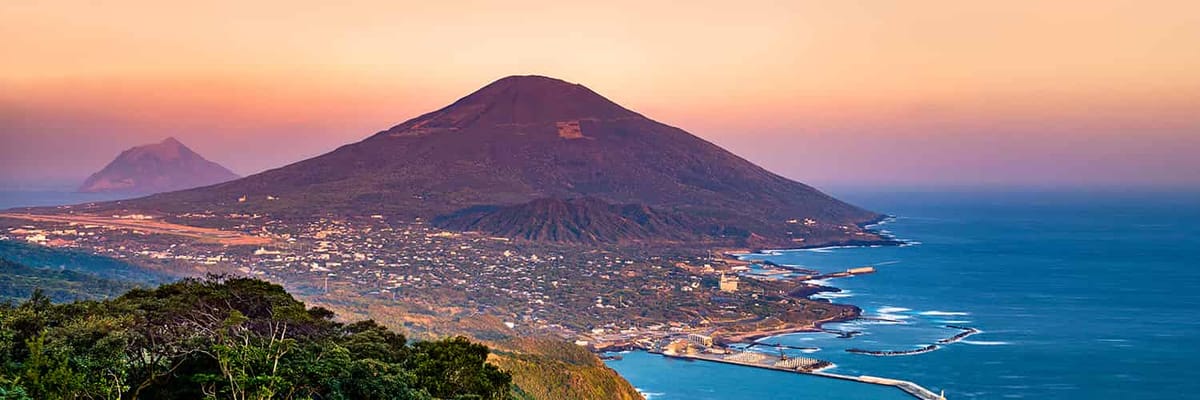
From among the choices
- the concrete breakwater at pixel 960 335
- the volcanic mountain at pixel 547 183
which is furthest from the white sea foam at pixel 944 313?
the volcanic mountain at pixel 547 183

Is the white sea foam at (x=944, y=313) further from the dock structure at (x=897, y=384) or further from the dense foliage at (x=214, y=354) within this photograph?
the dense foliage at (x=214, y=354)

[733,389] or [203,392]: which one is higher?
[203,392]

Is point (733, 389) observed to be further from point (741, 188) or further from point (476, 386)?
point (741, 188)

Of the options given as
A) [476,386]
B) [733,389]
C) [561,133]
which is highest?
[561,133]

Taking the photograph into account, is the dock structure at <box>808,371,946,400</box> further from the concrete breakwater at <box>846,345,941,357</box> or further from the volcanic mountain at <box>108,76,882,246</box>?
the volcanic mountain at <box>108,76,882,246</box>

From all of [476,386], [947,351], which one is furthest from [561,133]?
[476,386]

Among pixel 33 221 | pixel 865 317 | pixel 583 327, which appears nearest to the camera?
pixel 583 327

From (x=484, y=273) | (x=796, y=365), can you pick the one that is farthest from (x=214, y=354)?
(x=484, y=273)
